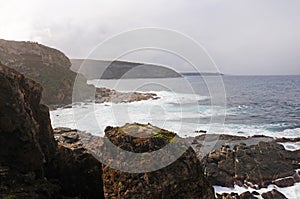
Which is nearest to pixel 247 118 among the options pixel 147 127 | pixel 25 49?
pixel 147 127

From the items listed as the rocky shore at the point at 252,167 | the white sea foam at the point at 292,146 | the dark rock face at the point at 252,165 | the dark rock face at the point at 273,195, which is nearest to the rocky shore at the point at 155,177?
the rocky shore at the point at 252,167

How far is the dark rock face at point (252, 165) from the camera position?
61.6 feet

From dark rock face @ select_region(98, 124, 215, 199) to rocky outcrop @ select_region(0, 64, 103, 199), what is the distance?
220 centimetres

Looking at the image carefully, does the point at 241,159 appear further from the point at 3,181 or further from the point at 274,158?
the point at 3,181

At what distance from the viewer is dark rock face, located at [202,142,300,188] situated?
18781mm

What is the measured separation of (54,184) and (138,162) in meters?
3.32

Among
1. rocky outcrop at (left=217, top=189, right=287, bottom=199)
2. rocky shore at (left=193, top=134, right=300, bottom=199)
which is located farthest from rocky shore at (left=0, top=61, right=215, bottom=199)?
rocky shore at (left=193, top=134, right=300, bottom=199)

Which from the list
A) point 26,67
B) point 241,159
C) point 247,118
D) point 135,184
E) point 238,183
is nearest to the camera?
point 135,184

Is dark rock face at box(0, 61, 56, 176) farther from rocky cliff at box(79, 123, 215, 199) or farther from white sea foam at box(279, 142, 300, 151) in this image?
white sea foam at box(279, 142, 300, 151)

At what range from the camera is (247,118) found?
45.8 meters

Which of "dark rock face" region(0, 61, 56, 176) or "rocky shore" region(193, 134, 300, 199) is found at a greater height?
"dark rock face" region(0, 61, 56, 176)

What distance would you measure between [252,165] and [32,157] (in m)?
17.5

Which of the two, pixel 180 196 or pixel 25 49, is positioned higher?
pixel 25 49

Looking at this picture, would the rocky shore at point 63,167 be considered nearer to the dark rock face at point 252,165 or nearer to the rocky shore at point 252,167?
the rocky shore at point 252,167
